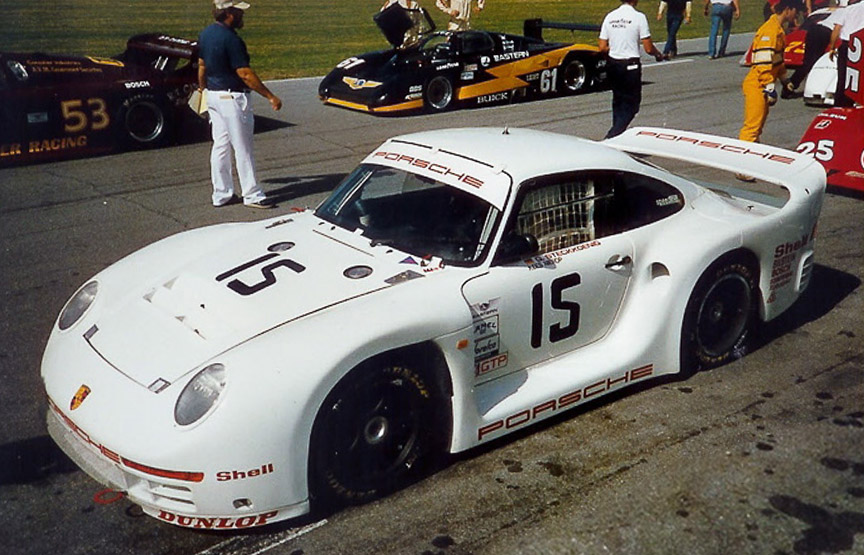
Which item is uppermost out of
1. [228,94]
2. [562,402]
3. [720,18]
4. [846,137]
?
[228,94]

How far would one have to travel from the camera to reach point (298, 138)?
11562mm

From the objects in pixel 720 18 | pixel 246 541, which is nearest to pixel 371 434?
pixel 246 541

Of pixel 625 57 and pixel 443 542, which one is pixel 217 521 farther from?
pixel 625 57

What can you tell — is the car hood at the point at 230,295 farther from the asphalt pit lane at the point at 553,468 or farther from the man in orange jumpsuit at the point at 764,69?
the man in orange jumpsuit at the point at 764,69

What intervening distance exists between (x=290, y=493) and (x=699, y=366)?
2.63m

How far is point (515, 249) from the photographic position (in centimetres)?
429

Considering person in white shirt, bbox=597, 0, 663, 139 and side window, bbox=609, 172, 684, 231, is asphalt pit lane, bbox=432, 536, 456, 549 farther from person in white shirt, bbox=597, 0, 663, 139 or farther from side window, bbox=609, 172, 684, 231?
person in white shirt, bbox=597, 0, 663, 139

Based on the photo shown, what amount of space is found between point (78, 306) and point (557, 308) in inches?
93.7

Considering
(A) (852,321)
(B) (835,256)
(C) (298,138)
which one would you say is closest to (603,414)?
(A) (852,321)

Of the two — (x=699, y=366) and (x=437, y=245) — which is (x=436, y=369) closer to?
(x=437, y=245)

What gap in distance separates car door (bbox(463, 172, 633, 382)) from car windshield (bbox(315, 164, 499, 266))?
167 millimetres

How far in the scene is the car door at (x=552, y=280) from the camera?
13.7 ft

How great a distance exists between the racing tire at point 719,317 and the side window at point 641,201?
43 cm

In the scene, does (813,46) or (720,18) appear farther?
(720,18)
